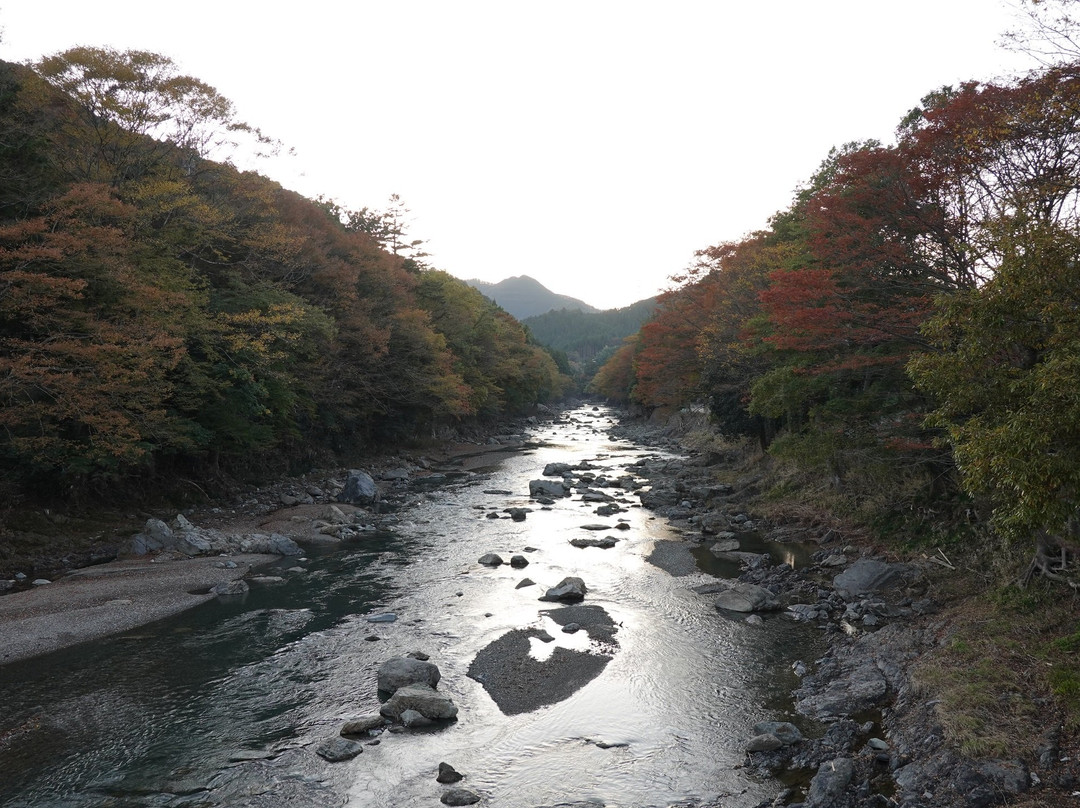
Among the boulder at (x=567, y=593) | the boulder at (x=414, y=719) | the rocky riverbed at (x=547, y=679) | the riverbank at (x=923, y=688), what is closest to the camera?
the riverbank at (x=923, y=688)

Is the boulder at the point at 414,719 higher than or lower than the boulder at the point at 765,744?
higher

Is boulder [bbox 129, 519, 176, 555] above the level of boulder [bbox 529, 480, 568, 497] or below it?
above

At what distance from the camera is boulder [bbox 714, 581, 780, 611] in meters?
14.8

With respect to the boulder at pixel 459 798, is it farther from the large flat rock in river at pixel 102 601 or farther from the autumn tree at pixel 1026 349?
the large flat rock in river at pixel 102 601

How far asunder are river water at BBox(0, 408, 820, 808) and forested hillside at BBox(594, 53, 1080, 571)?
5398 millimetres

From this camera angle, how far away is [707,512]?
25266mm

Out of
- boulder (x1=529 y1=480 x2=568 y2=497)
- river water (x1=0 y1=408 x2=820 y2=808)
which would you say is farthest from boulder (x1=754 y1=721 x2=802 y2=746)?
boulder (x1=529 y1=480 x2=568 y2=497)

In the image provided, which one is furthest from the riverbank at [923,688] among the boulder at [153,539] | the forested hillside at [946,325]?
the boulder at [153,539]

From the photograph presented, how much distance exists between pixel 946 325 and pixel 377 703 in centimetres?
1098

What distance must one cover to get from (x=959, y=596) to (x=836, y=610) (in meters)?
2.45

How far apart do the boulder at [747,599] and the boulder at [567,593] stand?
337cm

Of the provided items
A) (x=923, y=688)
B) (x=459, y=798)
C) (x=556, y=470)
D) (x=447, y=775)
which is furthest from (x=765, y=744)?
(x=556, y=470)

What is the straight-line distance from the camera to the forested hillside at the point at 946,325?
7582 mm

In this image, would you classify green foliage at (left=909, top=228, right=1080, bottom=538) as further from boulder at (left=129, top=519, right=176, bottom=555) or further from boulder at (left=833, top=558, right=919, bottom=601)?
boulder at (left=129, top=519, right=176, bottom=555)
